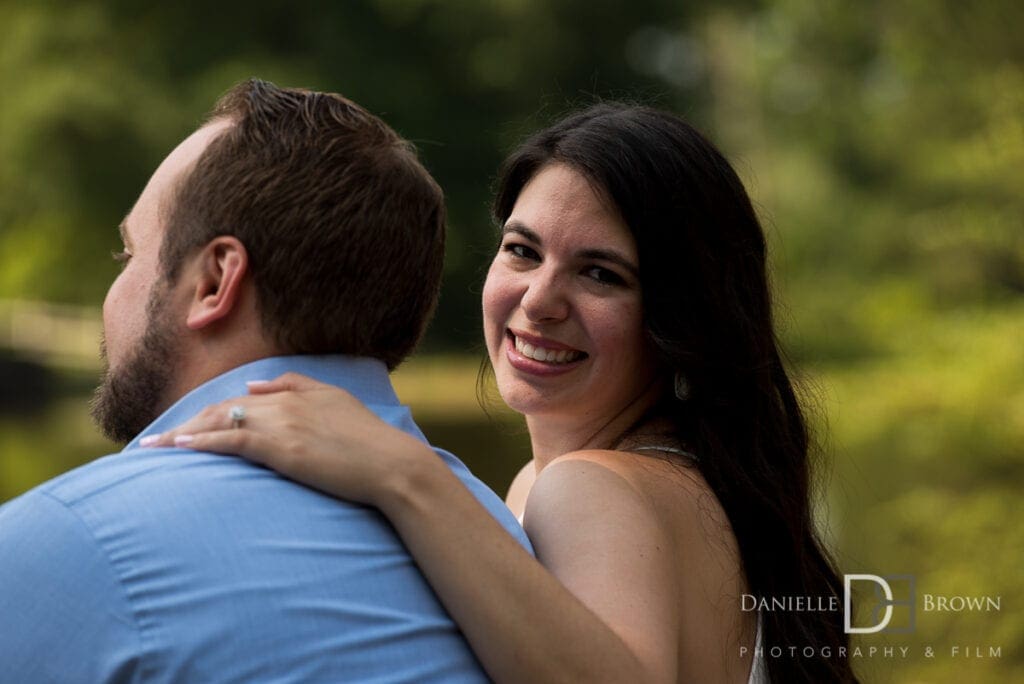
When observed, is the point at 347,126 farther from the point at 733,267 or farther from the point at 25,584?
the point at 733,267

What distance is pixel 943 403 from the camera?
855 centimetres

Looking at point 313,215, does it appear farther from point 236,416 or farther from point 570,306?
point 570,306

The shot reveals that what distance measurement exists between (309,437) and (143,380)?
301 millimetres

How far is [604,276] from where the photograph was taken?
2.76 metres

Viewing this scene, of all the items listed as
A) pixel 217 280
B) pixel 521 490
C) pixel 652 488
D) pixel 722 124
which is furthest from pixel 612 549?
pixel 722 124

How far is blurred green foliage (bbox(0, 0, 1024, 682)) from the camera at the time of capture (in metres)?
9.80

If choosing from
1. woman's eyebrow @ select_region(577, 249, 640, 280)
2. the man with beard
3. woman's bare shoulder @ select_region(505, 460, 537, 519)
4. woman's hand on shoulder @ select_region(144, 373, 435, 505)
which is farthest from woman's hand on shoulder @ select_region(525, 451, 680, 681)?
woman's bare shoulder @ select_region(505, 460, 537, 519)

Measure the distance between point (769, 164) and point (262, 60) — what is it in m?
9.29

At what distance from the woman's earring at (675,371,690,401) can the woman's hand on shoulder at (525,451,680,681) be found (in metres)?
0.41

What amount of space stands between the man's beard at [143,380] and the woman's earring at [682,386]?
1.14m

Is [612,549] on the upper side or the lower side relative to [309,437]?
lower

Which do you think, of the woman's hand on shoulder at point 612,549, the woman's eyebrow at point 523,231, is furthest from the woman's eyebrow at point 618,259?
the woman's hand on shoulder at point 612,549

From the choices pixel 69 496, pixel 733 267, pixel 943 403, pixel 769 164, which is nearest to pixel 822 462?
pixel 733 267

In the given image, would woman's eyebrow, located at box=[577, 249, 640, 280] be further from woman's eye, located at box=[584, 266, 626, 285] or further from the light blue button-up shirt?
the light blue button-up shirt
